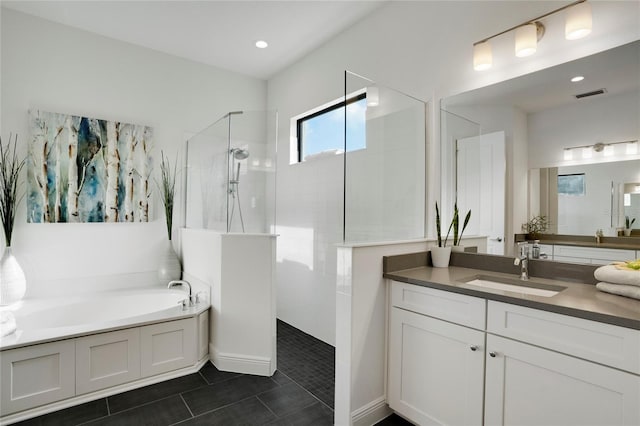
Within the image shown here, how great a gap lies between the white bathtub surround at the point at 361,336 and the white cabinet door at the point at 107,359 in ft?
4.85

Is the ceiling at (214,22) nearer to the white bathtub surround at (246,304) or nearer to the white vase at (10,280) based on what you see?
the white bathtub surround at (246,304)

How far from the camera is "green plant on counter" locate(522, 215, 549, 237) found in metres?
1.84

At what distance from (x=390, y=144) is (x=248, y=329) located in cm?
175

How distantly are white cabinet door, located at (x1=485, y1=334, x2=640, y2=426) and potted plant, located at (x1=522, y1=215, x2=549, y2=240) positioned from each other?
2.41ft

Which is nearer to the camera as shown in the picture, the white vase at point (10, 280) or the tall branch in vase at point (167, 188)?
the white vase at point (10, 280)

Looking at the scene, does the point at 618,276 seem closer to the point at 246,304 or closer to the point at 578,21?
the point at 578,21

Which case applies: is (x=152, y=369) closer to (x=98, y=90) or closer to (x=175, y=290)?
(x=175, y=290)

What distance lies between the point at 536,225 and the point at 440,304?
0.75m

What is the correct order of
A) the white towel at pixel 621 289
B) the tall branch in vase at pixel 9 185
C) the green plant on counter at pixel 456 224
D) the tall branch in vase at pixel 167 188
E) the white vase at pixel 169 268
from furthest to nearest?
the tall branch in vase at pixel 167 188
the white vase at pixel 169 268
the tall branch in vase at pixel 9 185
the green plant on counter at pixel 456 224
the white towel at pixel 621 289

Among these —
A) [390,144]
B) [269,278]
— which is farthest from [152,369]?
[390,144]

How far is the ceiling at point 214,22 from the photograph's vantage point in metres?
2.75

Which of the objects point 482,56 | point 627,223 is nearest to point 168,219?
point 482,56

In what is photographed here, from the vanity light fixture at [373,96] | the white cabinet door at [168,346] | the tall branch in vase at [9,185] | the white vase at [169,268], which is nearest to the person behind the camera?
the vanity light fixture at [373,96]

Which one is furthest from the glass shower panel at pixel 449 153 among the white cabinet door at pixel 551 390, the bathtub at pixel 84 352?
the bathtub at pixel 84 352
